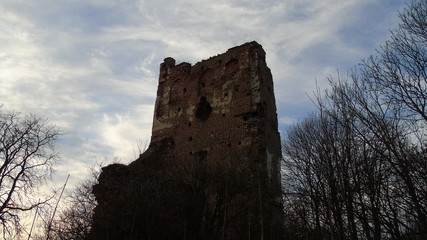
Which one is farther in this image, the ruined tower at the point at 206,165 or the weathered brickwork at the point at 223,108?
the weathered brickwork at the point at 223,108

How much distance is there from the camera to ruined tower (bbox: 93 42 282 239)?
8.16 metres

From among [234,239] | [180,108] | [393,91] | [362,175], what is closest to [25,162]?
[180,108]

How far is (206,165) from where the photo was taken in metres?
10.3

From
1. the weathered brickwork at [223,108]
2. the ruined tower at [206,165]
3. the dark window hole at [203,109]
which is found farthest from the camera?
the dark window hole at [203,109]

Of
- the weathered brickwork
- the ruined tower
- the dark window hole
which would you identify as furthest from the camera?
the dark window hole

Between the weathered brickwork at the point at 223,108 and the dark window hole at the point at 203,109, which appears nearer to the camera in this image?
the weathered brickwork at the point at 223,108

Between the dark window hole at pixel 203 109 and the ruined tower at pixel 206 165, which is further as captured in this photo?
the dark window hole at pixel 203 109

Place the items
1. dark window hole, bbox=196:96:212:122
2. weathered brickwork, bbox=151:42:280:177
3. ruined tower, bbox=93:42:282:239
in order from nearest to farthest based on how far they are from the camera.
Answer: ruined tower, bbox=93:42:282:239 → weathered brickwork, bbox=151:42:280:177 → dark window hole, bbox=196:96:212:122

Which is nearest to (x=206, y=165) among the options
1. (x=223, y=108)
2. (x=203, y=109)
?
(x=223, y=108)

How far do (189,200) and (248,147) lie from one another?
4336 mm

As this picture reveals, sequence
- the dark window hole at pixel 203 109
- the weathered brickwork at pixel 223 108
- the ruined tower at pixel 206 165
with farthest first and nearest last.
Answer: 1. the dark window hole at pixel 203 109
2. the weathered brickwork at pixel 223 108
3. the ruined tower at pixel 206 165

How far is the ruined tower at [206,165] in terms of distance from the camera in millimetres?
8156

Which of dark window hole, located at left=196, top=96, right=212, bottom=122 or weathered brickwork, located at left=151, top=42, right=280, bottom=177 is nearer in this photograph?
weathered brickwork, located at left=151, top=42, right=280, bottom=177

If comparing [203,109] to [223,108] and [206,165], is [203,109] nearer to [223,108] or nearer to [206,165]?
[223,108]
